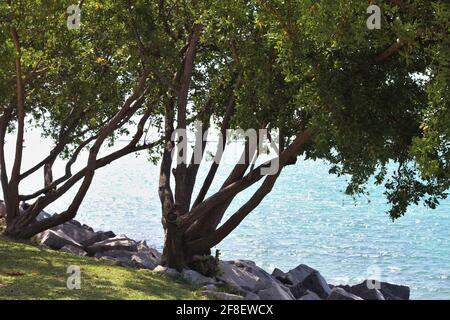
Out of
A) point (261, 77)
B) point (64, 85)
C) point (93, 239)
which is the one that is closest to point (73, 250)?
point (93, 239)

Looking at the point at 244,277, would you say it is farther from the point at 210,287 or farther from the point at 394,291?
the point at 394,291

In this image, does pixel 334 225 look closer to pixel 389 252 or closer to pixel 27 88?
pixel 389 252

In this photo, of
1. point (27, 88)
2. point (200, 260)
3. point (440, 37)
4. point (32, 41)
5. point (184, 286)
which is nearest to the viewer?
point (440, 37)

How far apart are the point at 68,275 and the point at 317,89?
5886 millimetres

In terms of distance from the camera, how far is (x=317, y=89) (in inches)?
496

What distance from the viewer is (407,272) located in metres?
32.3

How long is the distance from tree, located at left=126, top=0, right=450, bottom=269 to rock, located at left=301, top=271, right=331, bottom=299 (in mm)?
3915

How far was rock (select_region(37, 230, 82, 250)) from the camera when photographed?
2033 cm

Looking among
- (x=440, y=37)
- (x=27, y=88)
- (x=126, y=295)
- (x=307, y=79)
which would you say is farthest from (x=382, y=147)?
(x=27, y=88)

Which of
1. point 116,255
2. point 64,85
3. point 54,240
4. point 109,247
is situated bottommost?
point 116,255

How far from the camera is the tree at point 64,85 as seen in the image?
16.9 meters

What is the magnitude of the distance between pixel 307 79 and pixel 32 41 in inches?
331

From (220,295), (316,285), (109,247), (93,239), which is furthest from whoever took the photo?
(93,239)
